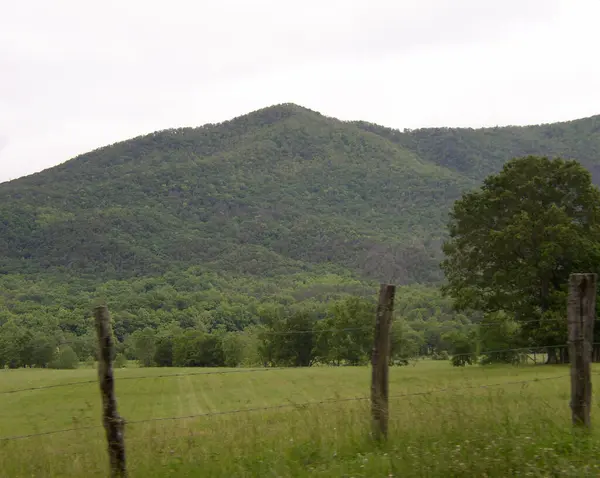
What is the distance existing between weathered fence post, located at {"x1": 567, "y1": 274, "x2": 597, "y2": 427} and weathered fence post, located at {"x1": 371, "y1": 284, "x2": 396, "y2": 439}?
2.38 metres

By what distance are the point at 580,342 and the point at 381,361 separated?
2.63 metres

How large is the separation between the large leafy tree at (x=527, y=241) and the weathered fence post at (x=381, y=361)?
28.1 meters

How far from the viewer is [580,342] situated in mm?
8852

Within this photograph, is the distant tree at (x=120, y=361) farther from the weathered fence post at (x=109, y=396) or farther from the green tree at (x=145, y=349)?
the weathered fence post at (x=109, y=396)

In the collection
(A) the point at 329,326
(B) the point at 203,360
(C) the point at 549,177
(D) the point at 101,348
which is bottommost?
(B) the point at 203,360

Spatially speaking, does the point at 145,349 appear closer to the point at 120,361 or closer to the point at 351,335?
the point at 120,361

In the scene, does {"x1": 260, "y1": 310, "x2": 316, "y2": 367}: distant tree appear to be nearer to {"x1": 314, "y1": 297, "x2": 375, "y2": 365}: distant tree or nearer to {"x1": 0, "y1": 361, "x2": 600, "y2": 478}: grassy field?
{"x1": 314, "y1": 297, "x2": 375, "y2": 365}: distant tree

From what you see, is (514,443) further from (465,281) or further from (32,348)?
(32,348)

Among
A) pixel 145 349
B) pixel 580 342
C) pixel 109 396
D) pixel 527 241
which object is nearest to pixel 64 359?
pixel 145 349

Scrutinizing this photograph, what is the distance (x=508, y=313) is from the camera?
1483 inches

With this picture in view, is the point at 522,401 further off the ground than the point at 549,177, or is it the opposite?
the point at 549,177

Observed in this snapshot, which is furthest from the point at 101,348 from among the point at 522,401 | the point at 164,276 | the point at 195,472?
the point at 164,276

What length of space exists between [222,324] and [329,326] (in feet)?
185

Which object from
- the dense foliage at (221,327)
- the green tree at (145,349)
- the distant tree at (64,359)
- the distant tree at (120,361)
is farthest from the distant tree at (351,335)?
the distant tree at (64,359)
